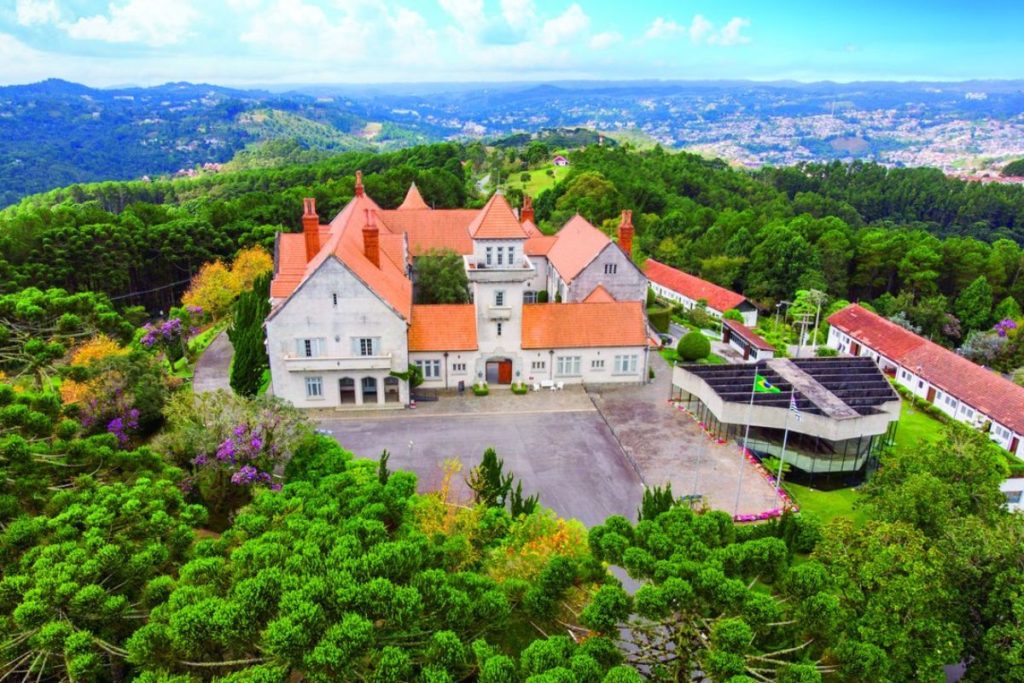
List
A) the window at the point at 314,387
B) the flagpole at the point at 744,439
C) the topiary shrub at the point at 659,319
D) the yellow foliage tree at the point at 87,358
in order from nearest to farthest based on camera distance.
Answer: the yellow foliage tree at the point at 87,358
the flagpole at the point at 744,439
the window at the point at 314,387
the topiary shrub at the point at 659,319

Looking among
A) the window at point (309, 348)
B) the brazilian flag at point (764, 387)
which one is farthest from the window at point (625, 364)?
the window at point (309, 348)

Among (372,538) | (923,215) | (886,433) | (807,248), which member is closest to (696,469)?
(886,433)

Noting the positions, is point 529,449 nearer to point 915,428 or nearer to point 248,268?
point 915,428

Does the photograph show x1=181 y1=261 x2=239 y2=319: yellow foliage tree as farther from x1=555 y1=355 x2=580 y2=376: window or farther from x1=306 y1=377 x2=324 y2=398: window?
x1=555 y1=355 x2=580 y2=376: window

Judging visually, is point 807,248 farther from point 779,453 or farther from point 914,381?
point 779,453

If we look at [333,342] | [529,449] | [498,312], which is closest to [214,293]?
[333,342]

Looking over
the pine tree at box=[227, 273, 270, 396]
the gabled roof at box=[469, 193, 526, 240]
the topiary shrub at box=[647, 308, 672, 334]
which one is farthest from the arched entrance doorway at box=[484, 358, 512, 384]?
the topiary shrub at box=[647, 308, 672, 334]

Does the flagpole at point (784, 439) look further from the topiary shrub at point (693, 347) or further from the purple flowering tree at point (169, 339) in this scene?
the purple flowering tree at point (169, 339)
